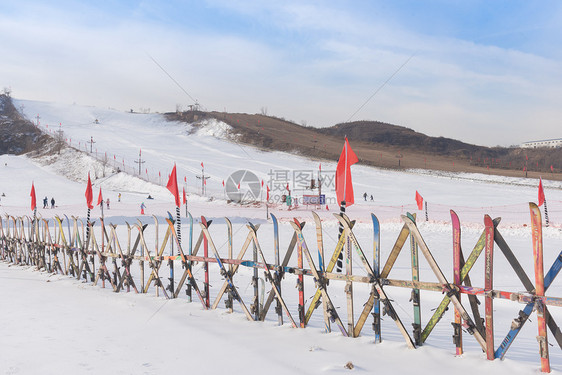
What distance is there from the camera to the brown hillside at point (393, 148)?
177 feet

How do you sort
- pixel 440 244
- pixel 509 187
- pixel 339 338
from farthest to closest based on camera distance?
pixel 509 187 → pixel 440 244 → pixel 339 338

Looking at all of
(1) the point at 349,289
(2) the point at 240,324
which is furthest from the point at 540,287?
(2) the point at 240,324

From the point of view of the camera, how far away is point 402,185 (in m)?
41.8

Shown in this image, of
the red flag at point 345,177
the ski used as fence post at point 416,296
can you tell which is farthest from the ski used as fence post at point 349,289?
the red flag at point 345,177

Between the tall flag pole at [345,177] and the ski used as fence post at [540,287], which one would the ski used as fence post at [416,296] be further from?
the tall flag pole at [345,177]

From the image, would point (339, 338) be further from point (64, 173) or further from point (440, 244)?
point (64, 173)

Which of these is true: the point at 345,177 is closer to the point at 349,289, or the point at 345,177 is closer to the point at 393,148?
the point at 349,289

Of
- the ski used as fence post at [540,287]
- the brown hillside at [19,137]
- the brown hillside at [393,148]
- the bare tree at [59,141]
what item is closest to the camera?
the ski used as fence post at [540,287]

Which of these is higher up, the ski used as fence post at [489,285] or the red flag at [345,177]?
the red flag at [345,177]

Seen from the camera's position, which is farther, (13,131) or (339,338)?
(13,131)

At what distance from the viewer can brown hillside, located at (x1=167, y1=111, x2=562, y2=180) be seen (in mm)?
53875

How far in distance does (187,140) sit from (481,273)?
6505 centimetres

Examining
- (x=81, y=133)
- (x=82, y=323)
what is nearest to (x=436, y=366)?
(x=82, y=323)

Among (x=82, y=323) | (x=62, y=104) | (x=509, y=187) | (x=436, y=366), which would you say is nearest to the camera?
(x=436, y=366)
